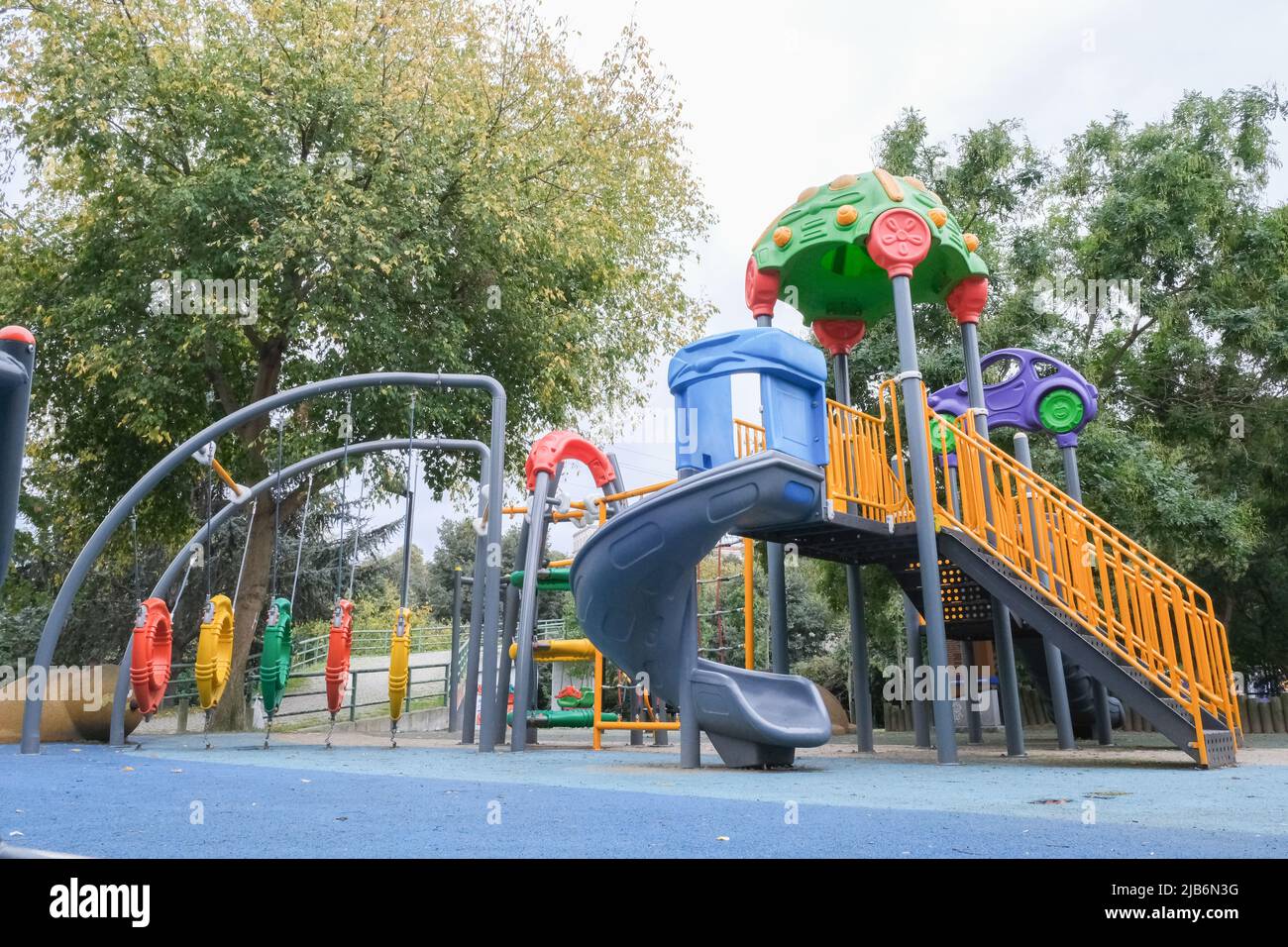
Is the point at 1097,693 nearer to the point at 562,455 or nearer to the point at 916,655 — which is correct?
the point at 916,655

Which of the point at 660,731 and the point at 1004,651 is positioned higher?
the point at 1004,651

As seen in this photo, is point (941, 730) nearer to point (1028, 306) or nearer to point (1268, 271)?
point (1028, 306)

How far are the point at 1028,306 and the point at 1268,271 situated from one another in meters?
4.08

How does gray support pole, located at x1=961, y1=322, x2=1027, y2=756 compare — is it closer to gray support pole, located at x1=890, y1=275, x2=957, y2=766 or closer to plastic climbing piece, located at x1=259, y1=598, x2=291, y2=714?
gray support pole, located at x1=890, y1=275, x2=957, y2=766

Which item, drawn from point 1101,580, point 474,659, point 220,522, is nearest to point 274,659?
point 474,659

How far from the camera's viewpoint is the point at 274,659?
9.00 metres

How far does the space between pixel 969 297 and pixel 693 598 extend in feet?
16.1

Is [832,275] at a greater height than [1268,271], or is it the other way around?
[1268,271]

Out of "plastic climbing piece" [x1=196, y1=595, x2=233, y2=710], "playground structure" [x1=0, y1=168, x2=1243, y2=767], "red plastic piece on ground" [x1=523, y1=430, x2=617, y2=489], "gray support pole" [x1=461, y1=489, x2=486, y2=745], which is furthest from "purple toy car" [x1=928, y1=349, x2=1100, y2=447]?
"plastic climbing piece" [x1=196, y1=595, x2=233, y2=710]

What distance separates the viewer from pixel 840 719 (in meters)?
17.7

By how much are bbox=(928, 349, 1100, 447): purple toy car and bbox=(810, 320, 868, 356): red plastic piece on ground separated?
136cm

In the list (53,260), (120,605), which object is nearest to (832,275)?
(53,260)

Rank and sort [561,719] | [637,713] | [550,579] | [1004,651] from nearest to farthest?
[1004,651] → [550,579] → [561,719] → [637,713]

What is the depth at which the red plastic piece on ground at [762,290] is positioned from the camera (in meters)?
9.55
